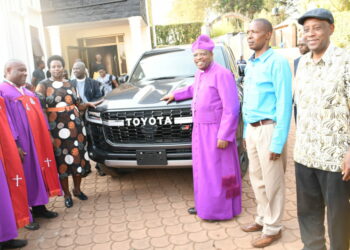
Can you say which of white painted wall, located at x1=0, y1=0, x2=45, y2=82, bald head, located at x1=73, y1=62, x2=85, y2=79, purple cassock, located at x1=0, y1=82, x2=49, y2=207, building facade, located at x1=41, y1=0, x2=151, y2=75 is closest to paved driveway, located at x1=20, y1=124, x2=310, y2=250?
purple cassock, located at x1=0, y1=82, x2=49, y2=207

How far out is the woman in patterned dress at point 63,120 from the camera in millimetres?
3896

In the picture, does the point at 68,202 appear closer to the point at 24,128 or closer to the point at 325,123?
the point at 24,128

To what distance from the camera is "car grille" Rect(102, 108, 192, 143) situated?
12.6 ft

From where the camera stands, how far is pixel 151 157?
12.7 feet

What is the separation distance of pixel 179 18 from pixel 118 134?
49.2 metres

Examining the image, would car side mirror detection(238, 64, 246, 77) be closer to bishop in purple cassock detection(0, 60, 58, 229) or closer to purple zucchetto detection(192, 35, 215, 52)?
purple zucchetto detection(192, 35, 215, 52)

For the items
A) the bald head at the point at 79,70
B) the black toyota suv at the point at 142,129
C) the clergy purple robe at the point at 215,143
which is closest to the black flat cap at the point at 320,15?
the clergy purple robe at the point at 215,143

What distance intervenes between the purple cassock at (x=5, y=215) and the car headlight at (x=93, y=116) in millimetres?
1427

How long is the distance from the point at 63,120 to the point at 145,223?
5.13 feet

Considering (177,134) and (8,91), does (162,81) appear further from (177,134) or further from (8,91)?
(8,91)

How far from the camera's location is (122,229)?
3533 mm

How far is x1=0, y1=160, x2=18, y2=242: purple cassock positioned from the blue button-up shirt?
90.5 inches

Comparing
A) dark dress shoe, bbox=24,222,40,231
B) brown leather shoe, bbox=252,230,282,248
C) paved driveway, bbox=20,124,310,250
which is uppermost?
brown leather shoe, bbox=252,230,282,248

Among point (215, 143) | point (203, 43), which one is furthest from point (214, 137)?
point (203, 43)
